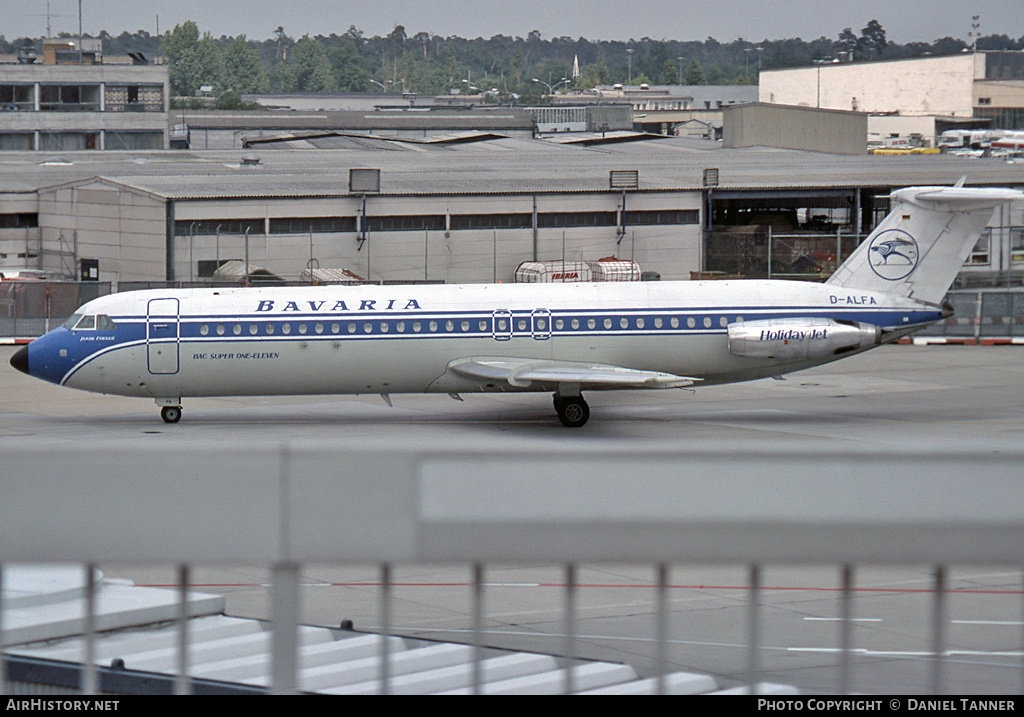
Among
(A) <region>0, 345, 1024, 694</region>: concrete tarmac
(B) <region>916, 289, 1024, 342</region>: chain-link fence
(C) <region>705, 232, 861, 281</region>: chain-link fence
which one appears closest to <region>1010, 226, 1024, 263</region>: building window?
(C) <region>705, 232, 861, 281</region>: chain-link fence

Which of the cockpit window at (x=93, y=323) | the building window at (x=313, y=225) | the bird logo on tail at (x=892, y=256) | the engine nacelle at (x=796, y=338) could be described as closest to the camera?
the cockpit window at (x=93, y=323)

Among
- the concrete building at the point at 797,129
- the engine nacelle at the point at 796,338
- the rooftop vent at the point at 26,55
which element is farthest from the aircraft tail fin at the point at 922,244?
the rooftop vent at the point at 26,55

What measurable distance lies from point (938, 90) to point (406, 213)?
101 m

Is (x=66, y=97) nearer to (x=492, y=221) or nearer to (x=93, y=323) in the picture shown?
(x=492, y=221)

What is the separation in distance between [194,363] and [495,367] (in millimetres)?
6112

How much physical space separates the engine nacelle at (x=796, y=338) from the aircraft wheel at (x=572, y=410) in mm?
3307

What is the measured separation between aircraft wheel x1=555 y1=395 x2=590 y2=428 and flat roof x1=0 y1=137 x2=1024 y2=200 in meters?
25.8

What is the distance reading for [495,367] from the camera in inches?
992

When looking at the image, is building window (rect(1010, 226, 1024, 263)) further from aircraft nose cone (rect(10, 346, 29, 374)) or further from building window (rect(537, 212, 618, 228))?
aircraft nose cone (rect(10, 346, 29, 374))

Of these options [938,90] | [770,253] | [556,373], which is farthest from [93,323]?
[938,90]

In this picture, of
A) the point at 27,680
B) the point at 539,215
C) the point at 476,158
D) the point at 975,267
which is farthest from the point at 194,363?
the point at 476,158

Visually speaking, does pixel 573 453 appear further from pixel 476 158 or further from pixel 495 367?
pixel 476 158

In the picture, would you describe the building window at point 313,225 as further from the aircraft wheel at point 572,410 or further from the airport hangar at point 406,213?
the aircraft wheel at point 572,410

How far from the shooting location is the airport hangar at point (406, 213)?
158 ft
